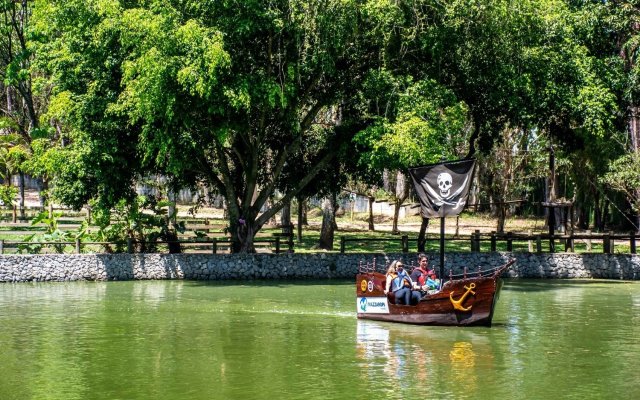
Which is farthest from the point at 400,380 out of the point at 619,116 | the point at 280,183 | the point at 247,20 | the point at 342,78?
the point at 619,116

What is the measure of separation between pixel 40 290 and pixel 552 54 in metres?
20.6

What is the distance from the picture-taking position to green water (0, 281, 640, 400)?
704 inches

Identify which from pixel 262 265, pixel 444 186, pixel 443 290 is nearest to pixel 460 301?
pixel 443 290

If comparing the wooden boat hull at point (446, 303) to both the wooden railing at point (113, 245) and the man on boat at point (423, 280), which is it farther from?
the wooden railing at point (113, 245)

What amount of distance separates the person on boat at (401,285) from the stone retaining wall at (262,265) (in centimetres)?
1080

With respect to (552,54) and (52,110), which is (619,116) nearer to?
(552,54)

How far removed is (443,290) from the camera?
82.0 feet

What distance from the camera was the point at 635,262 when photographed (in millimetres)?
38719

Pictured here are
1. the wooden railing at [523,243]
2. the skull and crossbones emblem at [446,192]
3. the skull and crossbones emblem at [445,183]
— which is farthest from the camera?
the wooden railing at [523,243]

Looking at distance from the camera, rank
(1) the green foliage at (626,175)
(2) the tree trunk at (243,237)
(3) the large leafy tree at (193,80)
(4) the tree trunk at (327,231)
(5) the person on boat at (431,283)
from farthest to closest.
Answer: (4) the tree trunk at (327,231) < (1) the green foliage at (626,175) < (2) the tree trunk at (243,237) < (3) the large leafy tree at (193,80) < (5) the person on boat at (431,283)

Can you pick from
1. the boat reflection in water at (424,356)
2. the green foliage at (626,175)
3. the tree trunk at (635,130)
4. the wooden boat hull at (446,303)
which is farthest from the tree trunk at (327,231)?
the boat reflection in water at (424,356)

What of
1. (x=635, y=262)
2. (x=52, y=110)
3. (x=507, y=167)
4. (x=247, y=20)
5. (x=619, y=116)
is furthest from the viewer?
(x=507, y=167)

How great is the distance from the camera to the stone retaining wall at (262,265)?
36.7m

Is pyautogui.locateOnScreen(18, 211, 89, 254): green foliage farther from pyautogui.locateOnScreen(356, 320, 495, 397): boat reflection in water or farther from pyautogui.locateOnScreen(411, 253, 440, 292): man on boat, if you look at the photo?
pyautogui.locateOnScreen(411, 253, 440, 292): man on boat
